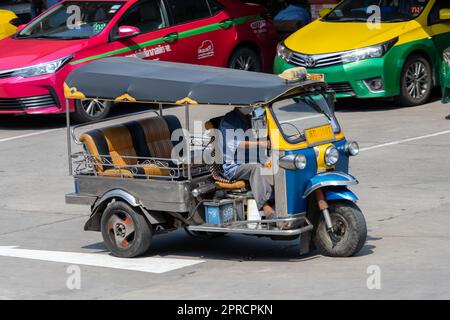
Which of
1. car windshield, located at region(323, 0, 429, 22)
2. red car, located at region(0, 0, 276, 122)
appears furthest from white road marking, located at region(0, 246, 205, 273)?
car windshield, located at region(323, 0, 429, 22)

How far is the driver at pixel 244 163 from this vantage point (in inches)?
368

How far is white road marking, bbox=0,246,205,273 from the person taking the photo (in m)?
9.52

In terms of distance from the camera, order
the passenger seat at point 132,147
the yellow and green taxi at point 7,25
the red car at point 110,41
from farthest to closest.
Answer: the yellow and green taxi at point 7,25
the red car at point 110,41
the passenger seat at point 132,147

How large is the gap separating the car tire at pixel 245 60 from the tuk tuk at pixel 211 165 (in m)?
8.13

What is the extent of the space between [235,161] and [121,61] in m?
1.65

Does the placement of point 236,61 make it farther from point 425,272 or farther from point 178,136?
point 425,272

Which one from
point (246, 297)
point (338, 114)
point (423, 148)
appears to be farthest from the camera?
point (338, 114)

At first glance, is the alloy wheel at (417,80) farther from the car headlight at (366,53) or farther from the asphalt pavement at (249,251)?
the asphalt pavement at (249,251)

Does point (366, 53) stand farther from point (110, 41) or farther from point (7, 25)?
point (7, 25)

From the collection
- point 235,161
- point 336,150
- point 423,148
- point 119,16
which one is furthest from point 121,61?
point 119,16

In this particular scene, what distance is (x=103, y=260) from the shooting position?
9.88m

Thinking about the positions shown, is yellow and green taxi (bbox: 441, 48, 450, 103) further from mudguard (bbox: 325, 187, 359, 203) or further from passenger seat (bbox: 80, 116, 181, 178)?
mudguard (bbox: 325, 187, 359, 203)

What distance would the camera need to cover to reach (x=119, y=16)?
55.8 feet

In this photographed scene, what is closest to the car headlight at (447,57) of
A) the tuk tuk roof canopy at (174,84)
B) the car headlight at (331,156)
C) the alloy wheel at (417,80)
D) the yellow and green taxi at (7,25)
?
the alloy wheel at (417,80)
